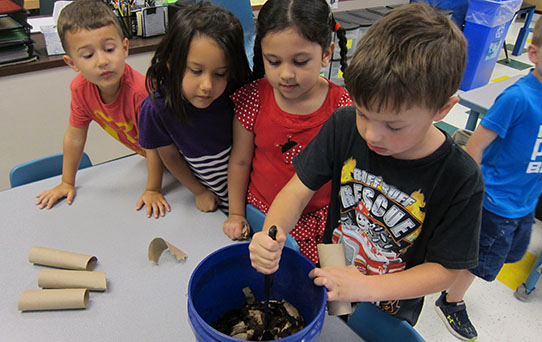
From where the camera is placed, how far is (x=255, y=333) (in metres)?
0.71

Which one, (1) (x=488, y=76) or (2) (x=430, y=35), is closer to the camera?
(2) (x=430, y=35)

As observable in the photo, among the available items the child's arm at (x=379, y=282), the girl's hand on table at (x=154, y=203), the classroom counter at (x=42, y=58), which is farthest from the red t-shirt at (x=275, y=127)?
the classroom counter at (x=42, y=58)

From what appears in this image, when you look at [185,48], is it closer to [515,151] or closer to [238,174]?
[238,174]

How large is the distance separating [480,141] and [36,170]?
4.55 ft

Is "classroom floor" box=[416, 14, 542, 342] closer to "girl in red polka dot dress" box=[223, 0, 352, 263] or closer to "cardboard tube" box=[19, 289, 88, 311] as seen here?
"girl in red polka dot dress" box=[223, 0, 352, 263]

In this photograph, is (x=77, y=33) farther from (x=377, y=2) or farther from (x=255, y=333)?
(x=377, y=2)

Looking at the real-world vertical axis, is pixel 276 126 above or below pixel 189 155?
above

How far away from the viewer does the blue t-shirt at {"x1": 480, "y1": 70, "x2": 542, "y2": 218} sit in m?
1.19

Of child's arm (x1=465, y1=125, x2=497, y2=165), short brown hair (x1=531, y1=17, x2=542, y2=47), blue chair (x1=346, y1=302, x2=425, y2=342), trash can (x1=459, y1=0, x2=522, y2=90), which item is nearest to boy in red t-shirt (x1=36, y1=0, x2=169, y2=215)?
blue chair (x1=346, y1=302, x2=425, y2=342)

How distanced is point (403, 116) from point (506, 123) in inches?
31.4

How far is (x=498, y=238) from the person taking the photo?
136 centimetres

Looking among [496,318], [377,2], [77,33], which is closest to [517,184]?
[496,318]

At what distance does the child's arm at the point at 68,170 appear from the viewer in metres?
1.07

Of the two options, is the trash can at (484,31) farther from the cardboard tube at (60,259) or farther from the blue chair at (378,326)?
Answer: the cardboard tube at (60,259)
